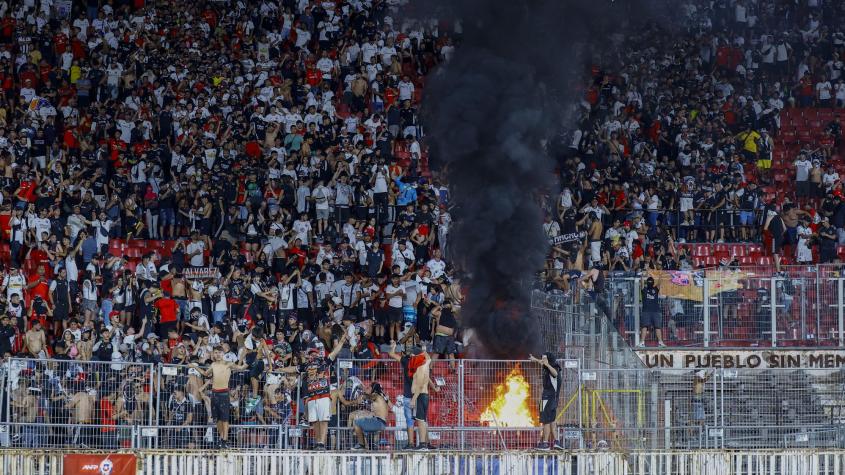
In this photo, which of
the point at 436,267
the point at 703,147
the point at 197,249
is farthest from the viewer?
the point at 703,147

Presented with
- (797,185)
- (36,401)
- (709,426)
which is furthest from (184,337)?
(797,185)

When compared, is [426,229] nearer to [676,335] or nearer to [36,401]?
[676,335]

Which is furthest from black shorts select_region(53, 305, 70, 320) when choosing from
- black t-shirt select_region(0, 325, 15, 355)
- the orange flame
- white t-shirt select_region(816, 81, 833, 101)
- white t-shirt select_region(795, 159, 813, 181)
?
white t-shirt select_region(816, 81, 833, 101)

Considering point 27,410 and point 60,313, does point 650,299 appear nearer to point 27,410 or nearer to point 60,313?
point 60,313

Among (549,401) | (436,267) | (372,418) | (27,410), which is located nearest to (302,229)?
(436,267)

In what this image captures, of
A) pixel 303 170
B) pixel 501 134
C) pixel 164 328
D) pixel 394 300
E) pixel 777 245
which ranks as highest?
pixel 501 134

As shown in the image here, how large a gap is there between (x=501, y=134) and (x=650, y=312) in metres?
5.89

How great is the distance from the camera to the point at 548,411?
69.7ft

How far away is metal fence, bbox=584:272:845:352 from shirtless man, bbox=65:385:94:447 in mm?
8190

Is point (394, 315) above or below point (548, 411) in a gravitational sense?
above

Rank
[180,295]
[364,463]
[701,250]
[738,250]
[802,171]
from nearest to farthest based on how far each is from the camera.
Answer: [364,463]
[180,295]
[701,250]
[738,250]
[802,171]

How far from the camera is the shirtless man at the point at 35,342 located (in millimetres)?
25844

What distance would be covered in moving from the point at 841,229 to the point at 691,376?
10.9 meters

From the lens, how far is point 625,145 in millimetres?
34812
